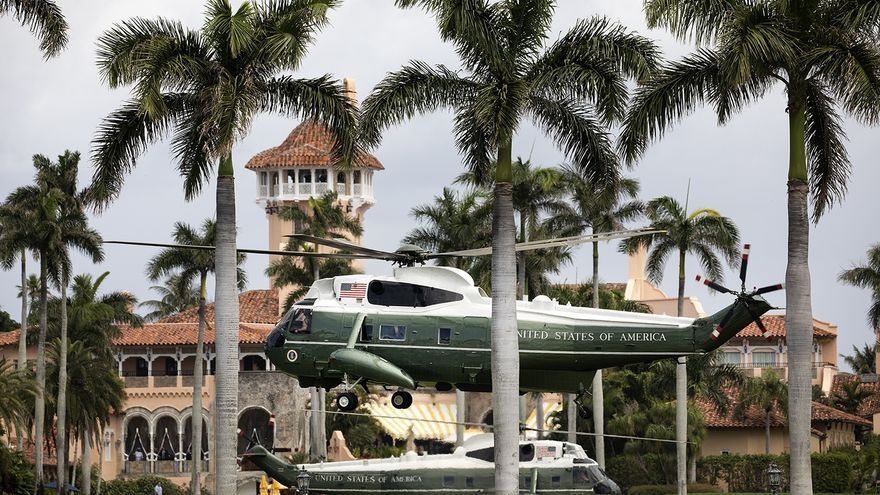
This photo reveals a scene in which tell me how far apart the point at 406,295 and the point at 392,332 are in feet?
3.26

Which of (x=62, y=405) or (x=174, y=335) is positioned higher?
(x=174, y=335)

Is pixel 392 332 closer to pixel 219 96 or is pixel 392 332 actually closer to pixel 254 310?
pixel 219 96

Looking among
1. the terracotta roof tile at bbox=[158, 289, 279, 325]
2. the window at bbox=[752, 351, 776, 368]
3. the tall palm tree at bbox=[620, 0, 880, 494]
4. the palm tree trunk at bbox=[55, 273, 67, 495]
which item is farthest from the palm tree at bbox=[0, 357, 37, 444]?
the window at bbox=[752, 351, 776, 368]

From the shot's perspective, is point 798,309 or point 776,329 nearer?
point 798,309

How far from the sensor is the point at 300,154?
122m

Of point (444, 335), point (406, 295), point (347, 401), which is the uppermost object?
point (406, 295)

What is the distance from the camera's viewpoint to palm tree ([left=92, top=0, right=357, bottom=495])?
124ft

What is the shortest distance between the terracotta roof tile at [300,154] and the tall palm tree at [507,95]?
79.5 meters

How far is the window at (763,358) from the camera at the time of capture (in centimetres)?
11607

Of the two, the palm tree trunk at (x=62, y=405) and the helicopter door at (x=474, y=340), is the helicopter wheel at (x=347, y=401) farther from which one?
the palm tree trunk at (x=62, y=405)

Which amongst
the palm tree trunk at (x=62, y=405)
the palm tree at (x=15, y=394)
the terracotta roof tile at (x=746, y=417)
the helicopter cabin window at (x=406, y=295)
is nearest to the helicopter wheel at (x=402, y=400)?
the helicopter cabin window at (x=406, y=295)

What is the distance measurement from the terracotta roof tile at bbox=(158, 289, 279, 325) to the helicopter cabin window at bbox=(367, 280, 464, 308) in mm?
69114

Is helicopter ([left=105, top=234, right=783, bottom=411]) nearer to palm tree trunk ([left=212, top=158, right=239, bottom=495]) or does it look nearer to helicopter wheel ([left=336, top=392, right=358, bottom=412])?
Result: helicopter wheel ([left=336, top=392, right=358, bottom=412])

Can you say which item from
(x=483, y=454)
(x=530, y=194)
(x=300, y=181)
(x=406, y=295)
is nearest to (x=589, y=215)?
(x=530, y=194)
